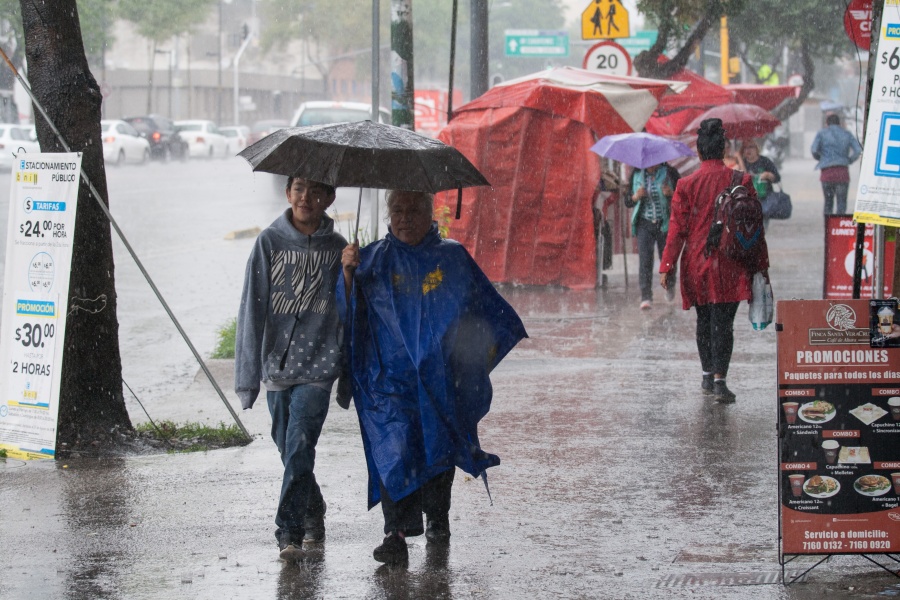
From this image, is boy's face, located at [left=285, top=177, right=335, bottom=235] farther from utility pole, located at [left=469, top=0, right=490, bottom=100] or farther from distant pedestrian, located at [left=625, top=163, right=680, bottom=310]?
utility pole, located at [left=469, top=0, right=490, bottom=100]

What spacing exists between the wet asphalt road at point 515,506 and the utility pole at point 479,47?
6.65 metres

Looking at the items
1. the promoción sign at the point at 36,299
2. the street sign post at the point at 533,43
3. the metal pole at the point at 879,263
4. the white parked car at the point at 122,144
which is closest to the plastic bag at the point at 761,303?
the metal pole at the point at 879,263

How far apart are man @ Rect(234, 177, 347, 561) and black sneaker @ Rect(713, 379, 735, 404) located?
12.6ft

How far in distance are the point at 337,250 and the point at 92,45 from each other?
4691 centimetres

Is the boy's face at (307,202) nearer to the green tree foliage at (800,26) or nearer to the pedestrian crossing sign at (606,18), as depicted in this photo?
the pedestrian crossing sign at (606,18)

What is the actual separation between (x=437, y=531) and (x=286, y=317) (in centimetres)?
115

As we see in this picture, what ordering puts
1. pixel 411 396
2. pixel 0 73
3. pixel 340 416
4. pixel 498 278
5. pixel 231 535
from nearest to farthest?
pixel 411 396 < pixel 231 535 < pixel 340 416 < pixel 498 278 < pixel 0 73

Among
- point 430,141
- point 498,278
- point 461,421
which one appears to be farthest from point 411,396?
point 498,278

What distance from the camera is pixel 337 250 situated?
5.24 meters

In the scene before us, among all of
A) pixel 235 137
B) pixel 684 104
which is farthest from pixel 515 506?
pixel 235 137

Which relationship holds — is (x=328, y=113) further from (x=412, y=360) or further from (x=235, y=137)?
(x=412, y=360)

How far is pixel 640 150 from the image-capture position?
42.2 ft

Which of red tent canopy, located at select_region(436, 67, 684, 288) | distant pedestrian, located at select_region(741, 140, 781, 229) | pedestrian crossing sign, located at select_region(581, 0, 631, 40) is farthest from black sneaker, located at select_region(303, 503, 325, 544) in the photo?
pedestrian crossing sign, located at select_region(581, 0, 631, 40)

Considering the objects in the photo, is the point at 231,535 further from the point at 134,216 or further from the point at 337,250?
the point at 134,216
